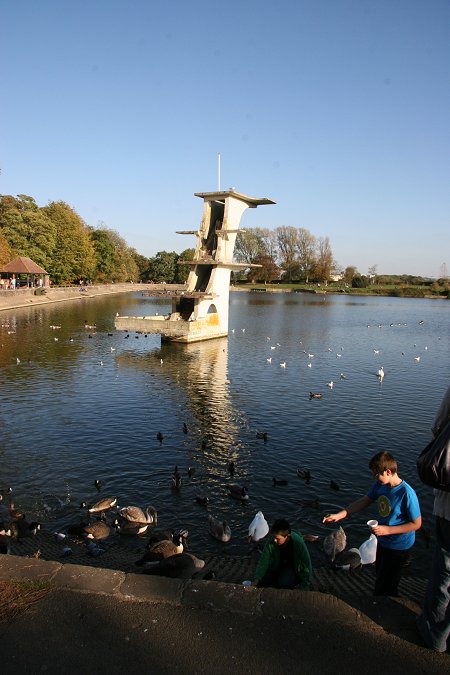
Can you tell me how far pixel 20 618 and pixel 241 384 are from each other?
2455 cm

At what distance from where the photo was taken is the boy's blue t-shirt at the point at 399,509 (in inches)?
237

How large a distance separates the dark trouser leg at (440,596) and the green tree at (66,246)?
101304 millimetres

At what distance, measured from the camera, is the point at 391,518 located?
6.09m

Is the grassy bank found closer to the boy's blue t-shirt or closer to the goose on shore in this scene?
the goose on shore

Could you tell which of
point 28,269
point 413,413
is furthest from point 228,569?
point 28,269

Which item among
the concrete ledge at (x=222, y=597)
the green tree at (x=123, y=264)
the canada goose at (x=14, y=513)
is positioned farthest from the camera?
the green tree at (x=123, y=264)

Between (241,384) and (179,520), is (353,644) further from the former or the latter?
(241,384)

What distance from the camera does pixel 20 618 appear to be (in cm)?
563

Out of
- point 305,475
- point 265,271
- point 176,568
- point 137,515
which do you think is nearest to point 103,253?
point 265,271

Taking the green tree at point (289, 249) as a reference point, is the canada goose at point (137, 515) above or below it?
below

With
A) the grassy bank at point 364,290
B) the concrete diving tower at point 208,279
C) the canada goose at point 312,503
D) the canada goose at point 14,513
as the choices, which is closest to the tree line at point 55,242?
the concrete diving tower at point 208,279

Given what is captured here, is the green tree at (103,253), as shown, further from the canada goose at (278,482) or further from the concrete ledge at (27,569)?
the concrete ledge at (27,569)

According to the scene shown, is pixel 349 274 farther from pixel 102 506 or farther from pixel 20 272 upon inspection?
pixel 102 506

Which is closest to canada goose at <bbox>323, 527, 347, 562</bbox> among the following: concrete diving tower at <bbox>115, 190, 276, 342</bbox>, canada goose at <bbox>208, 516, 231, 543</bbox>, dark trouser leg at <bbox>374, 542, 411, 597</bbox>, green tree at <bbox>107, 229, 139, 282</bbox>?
canada goose at <bbox>208, 516, 231, 543</bbox>
